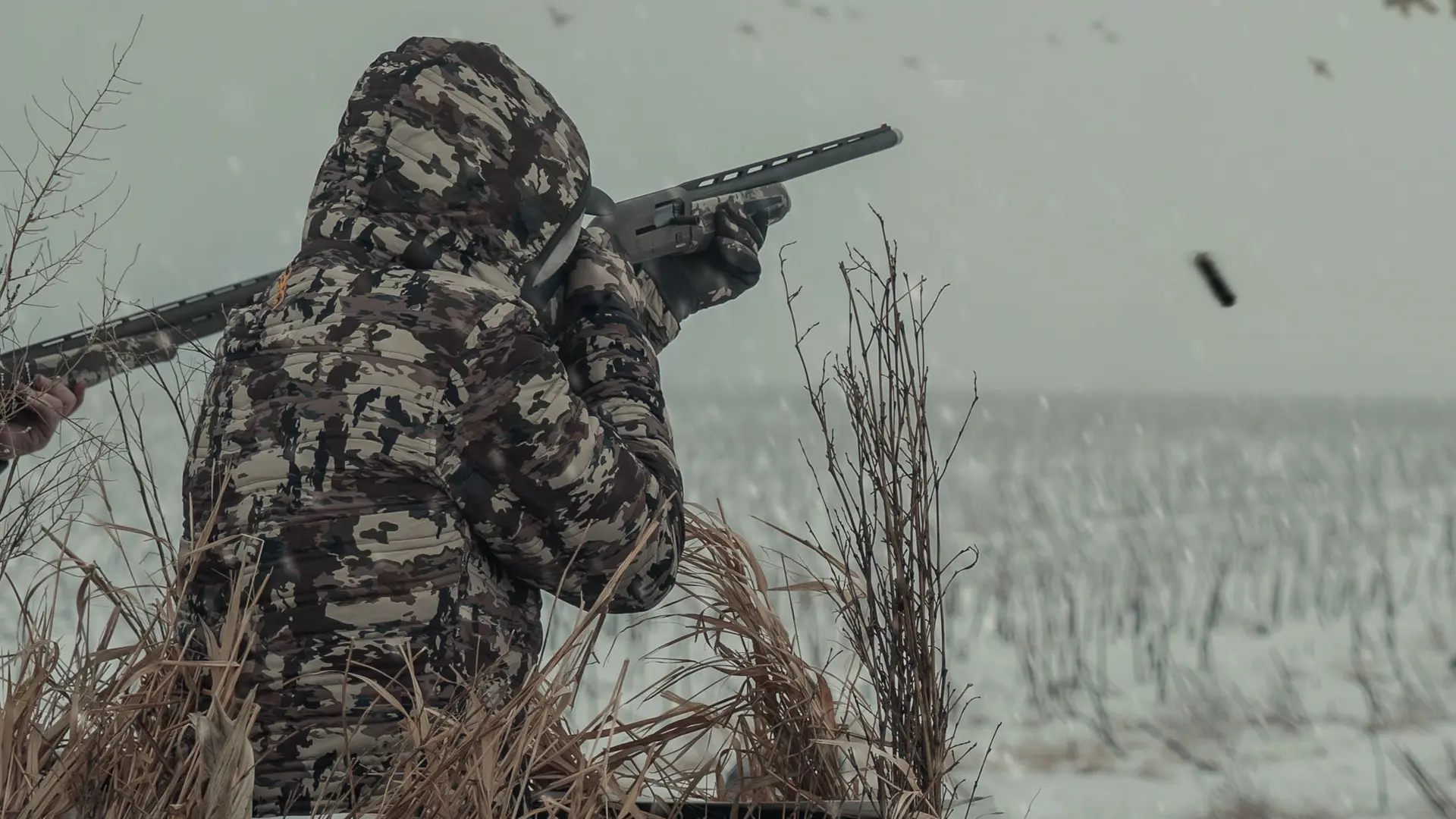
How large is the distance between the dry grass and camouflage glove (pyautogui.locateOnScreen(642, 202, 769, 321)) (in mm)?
346

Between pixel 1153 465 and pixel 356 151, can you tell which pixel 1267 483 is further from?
pixel 356 151

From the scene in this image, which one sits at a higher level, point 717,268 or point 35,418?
point 717,268

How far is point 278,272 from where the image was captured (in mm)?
2123

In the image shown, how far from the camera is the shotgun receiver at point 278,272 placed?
179 cm

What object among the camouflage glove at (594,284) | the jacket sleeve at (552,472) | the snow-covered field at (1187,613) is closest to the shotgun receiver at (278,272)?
the camouflage glove at (594,284)

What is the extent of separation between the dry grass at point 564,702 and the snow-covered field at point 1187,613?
1.82ft

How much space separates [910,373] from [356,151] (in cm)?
69

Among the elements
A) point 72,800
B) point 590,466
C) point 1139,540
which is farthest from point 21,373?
point 1139,540

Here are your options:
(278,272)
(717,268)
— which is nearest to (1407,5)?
(717,268)

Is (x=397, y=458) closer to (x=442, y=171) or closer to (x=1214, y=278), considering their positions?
(x=442, y=171)

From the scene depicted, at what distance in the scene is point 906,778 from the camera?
1366 mm

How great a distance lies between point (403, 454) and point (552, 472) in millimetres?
144

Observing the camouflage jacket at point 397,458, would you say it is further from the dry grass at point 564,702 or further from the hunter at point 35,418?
the hunter at point 35,418

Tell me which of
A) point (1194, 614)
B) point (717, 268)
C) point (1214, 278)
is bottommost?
point (1194, 614)
